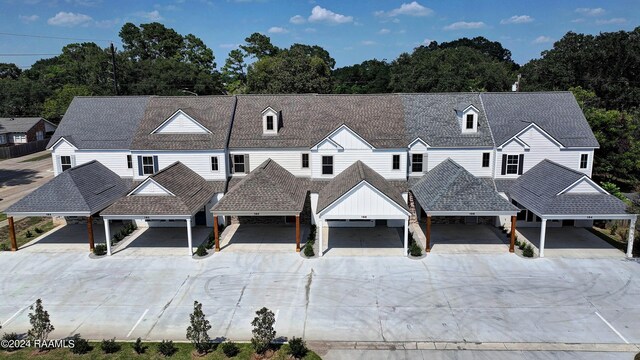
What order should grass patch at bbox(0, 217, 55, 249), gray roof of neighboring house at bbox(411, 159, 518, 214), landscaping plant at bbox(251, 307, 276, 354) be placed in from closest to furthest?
1. landscaping plant at bbox(251, 307, 276, 354)
2. gray roof of neighboring house at bbox(411, 159, 518, 214)
3. grass patch at bbox(0, 217, 55, 249)

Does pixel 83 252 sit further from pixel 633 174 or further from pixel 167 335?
pixel 633 174

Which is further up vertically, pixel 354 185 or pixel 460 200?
pixel 354 185

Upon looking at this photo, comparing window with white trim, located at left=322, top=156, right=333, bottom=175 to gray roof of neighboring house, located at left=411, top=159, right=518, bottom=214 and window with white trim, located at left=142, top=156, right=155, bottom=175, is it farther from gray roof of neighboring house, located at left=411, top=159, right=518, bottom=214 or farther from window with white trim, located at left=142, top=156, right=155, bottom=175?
window with white trim, located at left=142, top=156, right=155, bottom=175

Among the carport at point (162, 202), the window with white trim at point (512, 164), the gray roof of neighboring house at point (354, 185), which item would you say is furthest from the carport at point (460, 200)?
the carport at point (162, 202)

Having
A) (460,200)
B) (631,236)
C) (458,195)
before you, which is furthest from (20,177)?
(631,236)

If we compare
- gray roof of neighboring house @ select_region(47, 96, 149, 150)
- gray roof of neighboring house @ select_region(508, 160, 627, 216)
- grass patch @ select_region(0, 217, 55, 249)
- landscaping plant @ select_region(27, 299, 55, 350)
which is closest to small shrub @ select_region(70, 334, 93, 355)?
landscaping plant @ select_region(27, 299, 55, 350)

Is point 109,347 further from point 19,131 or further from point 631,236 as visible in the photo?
point 19,131
